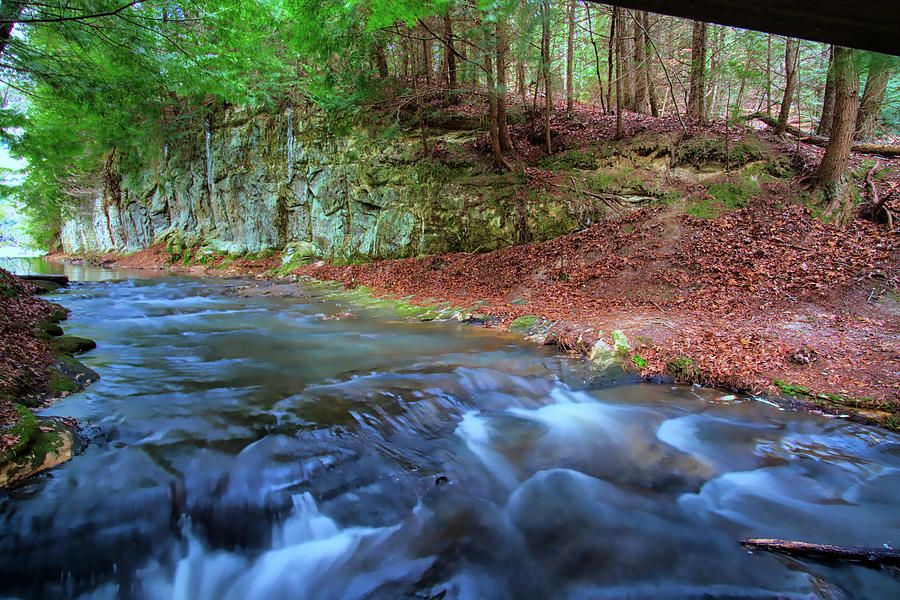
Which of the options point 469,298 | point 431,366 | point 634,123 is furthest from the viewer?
point 634,123

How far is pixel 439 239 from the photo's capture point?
12.8 m

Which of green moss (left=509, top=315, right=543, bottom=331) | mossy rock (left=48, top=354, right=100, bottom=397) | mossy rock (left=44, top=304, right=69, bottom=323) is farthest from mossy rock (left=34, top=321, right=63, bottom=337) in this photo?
green moss (left=509, top=315, right=543, bottom=331)

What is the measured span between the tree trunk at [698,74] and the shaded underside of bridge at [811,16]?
1111cm

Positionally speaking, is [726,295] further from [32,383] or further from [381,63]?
[381,63]

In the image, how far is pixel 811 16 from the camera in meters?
1.84

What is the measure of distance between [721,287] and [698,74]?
23.8ft

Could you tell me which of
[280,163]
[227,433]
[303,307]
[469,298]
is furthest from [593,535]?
[280,163]

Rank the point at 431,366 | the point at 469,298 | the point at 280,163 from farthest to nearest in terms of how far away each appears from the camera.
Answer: the point at 280,163, the point at 469,298, the point at 431,366

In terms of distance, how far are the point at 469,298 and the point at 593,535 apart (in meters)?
7.05


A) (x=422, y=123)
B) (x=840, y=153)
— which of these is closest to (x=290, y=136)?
(x=422, y=123)

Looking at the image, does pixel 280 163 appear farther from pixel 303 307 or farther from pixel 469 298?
pixel 469 298

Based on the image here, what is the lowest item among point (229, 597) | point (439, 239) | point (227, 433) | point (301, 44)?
point (229, 597)

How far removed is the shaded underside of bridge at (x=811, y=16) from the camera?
1747 millimetres

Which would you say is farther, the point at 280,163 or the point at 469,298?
the point at 280,163
